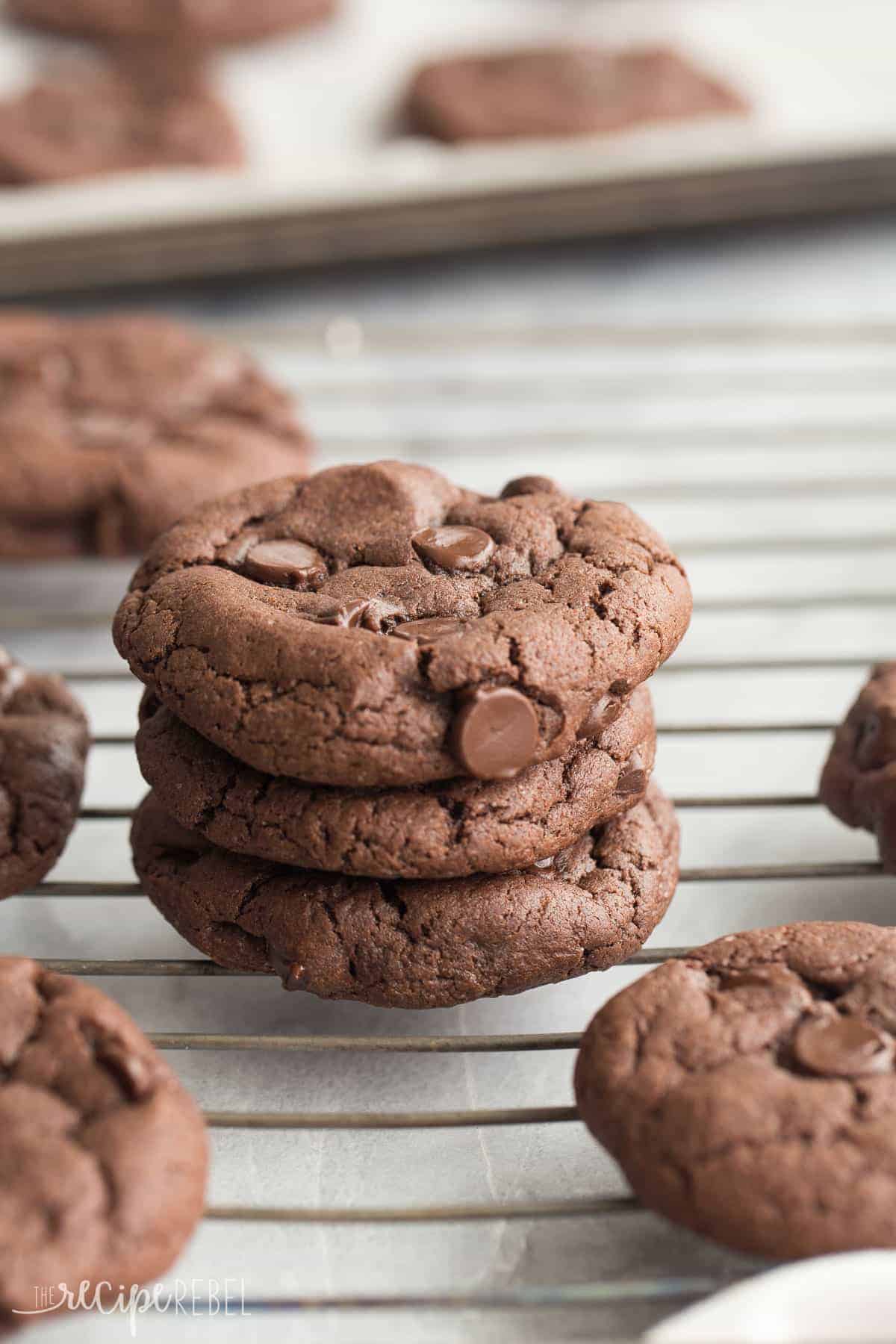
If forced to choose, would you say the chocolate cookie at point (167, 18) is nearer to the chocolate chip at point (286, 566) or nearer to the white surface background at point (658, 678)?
the white surface background at point (658, 678)

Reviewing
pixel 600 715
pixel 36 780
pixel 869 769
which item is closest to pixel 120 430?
pixel 36 780

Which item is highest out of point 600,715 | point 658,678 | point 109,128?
point 109,128

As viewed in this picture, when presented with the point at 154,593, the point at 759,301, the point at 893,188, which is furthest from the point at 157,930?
the point at 893,188

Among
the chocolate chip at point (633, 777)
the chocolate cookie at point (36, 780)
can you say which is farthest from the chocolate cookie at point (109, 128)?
the chocolate chip at point (633, 777)

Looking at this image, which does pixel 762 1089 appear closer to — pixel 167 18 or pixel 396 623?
pixel 396 623

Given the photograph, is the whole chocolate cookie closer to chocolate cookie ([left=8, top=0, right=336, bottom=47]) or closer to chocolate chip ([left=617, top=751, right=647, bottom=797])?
chocolate chip ([left=617, top=751, right=647, bottom=797])

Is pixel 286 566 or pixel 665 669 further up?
pixel 286 566

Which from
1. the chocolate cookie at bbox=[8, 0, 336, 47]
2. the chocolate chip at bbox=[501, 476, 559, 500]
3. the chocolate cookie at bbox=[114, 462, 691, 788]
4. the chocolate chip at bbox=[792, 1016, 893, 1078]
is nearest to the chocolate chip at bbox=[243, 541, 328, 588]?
the chocolate cookie at bbox=[114, 462, 691, 788]

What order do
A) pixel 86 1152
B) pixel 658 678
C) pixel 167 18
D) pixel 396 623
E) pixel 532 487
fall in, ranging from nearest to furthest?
pixel 86 1152, pixel 396 623, pixel 532 487, pixel 658 678, pixel 167 18
